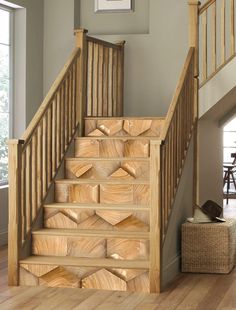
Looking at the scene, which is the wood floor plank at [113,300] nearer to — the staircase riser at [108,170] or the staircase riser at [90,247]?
the staircase riser at [90,247]

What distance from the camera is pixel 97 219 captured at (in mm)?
5762

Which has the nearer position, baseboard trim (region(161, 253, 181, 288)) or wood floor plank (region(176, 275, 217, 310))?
wood floor plank (region(176, 275, 217, 310))

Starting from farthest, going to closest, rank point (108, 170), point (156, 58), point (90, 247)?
point (156, 58) → point (108, 170) → point (90, 247)

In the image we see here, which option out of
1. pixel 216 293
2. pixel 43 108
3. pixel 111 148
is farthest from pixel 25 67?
pixel 216 293

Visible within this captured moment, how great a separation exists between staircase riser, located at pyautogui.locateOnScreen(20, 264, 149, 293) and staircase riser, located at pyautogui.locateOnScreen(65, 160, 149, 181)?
1271 millimetres

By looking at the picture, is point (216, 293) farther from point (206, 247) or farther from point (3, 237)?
point (3, 237)

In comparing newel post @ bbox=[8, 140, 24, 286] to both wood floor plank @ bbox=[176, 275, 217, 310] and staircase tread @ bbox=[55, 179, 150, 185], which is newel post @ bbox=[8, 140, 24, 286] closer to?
staircase tread @ bbox=[55, 179, 150, 185]

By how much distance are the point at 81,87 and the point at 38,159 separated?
3.80 ft

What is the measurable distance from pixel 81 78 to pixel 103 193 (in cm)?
125

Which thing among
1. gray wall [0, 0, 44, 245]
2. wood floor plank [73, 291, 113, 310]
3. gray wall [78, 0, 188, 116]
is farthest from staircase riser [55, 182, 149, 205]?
gray wall [78, 0, 188, 116]

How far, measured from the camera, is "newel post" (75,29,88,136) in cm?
665

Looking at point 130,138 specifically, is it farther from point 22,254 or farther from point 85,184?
point 22,254

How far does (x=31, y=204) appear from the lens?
564cm

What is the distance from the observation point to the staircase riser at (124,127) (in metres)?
6.71
